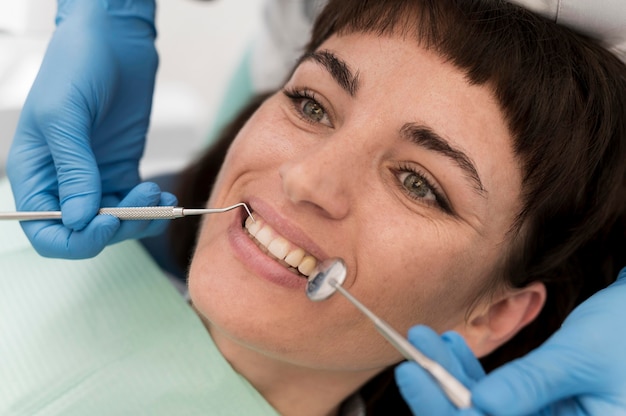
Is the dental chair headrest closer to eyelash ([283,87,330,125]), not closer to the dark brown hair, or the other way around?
the dark brown hair

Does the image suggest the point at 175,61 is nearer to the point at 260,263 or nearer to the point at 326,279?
the point at 260,263

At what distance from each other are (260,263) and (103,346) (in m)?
0.42

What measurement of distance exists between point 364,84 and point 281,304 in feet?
1.27

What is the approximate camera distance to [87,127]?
126cm

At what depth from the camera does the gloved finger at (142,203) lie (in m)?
1.18

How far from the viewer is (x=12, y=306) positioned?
51.9 inches

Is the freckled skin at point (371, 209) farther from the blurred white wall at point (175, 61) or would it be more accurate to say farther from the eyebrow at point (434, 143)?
the blurred white wall at point (175, 61)

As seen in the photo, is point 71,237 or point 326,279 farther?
point 71,237

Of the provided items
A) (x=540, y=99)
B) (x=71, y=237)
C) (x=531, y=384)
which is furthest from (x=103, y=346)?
(x=540, y=99)

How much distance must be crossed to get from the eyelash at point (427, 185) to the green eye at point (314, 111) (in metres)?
0.20

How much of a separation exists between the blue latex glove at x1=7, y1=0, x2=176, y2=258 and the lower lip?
0.19m

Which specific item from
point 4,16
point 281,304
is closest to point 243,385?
point 281,304

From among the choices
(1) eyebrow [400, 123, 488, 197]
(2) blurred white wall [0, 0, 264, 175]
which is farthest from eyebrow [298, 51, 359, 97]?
(2) blurred white wall [0, 0, 264, 175]

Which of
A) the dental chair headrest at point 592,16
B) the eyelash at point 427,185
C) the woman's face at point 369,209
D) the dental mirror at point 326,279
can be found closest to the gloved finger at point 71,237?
the woman's face at point 369,209
